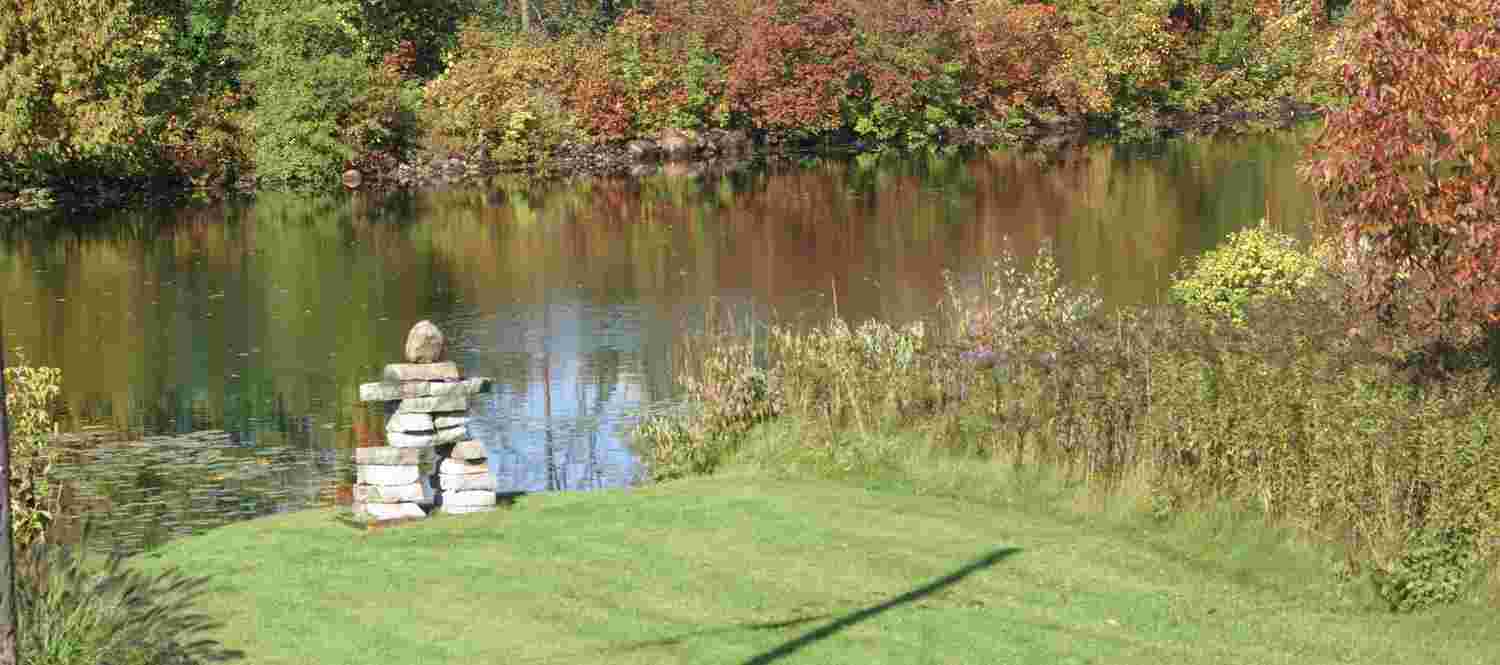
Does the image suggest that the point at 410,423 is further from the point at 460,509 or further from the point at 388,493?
the point at 460,509

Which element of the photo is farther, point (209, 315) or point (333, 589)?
point (209, 315)

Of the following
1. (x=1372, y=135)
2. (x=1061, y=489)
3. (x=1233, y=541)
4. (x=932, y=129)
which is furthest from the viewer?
(x=932, y=129)

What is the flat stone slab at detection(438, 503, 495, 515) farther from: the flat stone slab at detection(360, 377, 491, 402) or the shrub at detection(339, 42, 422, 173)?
the shrub at detection(339, 42, 422, 173)

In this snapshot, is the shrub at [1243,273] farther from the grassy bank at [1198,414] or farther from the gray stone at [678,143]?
the gray stone at [678,143]

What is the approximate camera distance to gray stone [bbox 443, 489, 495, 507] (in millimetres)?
13672

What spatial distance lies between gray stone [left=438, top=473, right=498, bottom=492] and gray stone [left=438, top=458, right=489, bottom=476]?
0.07 feet

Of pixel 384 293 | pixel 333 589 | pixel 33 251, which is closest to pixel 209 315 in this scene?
pixel 384 293

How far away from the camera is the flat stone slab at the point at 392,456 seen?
43.5 ft

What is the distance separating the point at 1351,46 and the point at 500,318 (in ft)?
56.5

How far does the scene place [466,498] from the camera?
13703 millimetres

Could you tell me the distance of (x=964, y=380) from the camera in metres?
15.9

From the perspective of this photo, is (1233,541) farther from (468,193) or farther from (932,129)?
(932,129)

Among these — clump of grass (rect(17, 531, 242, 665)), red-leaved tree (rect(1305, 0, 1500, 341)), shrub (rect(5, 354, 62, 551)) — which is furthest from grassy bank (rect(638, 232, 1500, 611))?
clump of grass (rect(17, 531, 242, 665))

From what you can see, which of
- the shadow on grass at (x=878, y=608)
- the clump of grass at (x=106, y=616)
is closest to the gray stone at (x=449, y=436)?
the clump of grass at (x=106, y=616)
